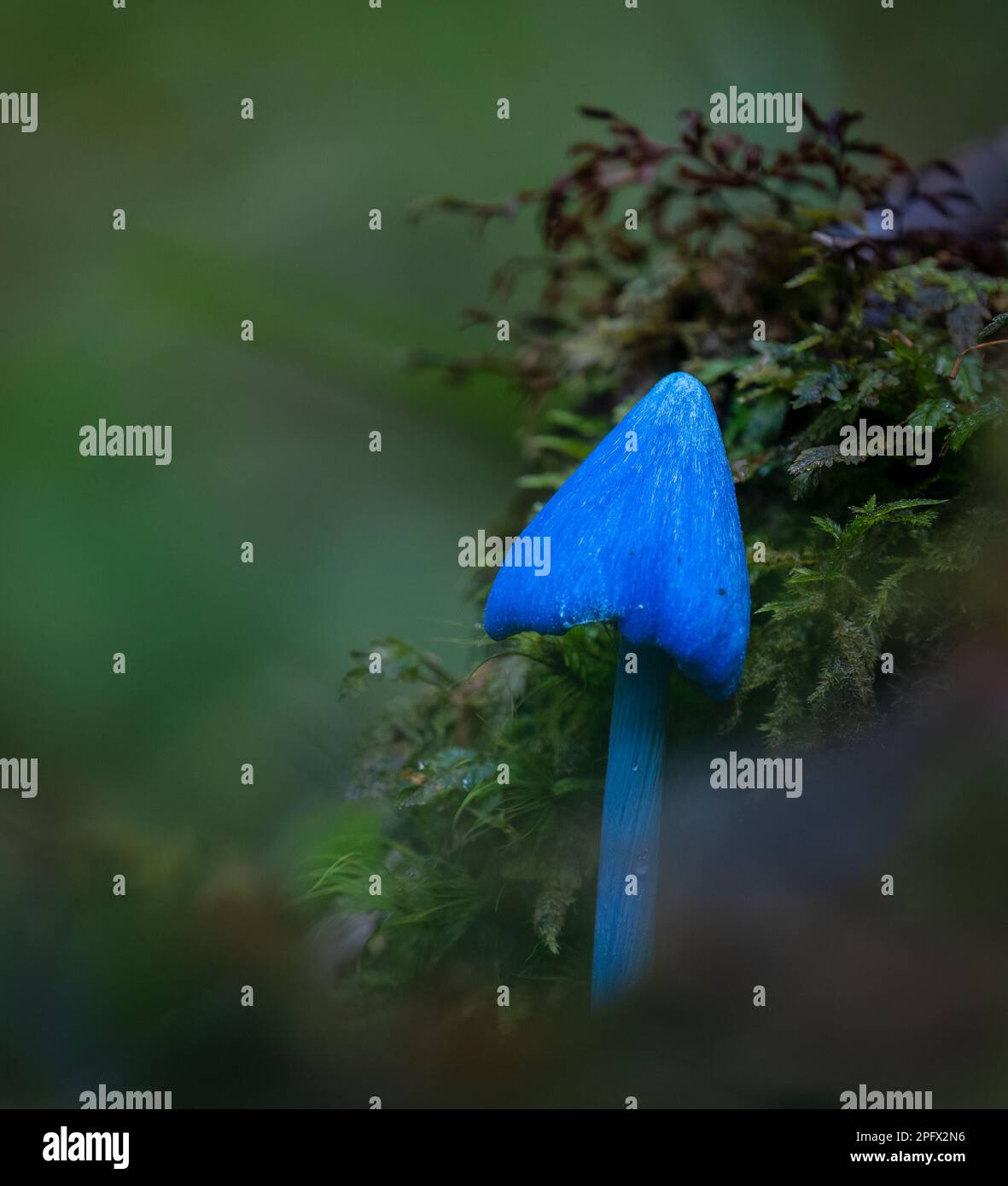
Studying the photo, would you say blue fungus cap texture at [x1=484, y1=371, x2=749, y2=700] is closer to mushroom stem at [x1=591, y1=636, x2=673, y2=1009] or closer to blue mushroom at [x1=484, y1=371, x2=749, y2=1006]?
blue mushroom at [x1=484, y1=371, x2=749, y2=1006]

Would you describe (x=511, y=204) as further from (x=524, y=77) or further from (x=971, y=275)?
(x=524, y=77)

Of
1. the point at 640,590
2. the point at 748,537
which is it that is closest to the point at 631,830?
the point at 640,590

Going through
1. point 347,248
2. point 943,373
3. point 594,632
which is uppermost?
point 347,248

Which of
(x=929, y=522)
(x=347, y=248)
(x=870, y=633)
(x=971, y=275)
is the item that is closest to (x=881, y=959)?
(x=870, y=633)

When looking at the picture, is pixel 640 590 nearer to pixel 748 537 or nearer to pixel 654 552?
pixel 654 552

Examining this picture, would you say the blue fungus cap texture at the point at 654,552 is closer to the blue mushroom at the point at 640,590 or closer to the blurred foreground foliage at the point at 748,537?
the blue mushroom at the point at 640,590

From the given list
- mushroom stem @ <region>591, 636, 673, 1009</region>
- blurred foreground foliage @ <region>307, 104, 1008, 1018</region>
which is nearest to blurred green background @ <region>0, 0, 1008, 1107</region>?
blurred foreground foliage @ <region>307, 104, 1008, 1018</region>
